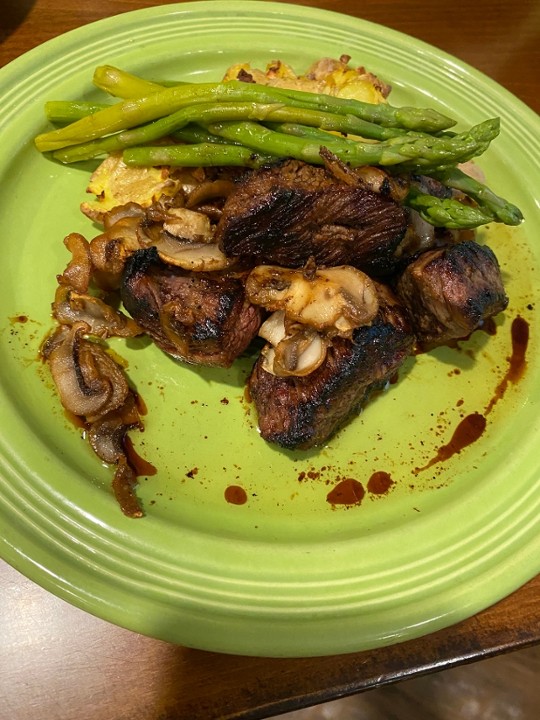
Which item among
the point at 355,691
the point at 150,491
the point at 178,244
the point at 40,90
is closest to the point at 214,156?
the point at 178,244

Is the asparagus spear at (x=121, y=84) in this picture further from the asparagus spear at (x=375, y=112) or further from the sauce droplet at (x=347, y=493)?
the sauce droplet at (x=347, y=493)

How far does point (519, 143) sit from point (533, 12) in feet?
7.53

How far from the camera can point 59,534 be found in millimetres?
1899

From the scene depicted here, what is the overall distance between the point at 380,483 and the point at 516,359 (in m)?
1.04

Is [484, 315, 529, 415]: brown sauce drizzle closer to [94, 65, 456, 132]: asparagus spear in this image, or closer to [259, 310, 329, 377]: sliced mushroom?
[259, 310, 329, 377]: sliced mushroom

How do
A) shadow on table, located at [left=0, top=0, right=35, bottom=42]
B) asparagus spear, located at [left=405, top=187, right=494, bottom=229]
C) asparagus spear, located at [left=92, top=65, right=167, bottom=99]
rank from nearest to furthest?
asparagus spear, located at [left=405, top=187, right=494, bottom=229], asparagus spear, located at [left=92, top=65, right=167, bottom=99], shadow on table, located at [left=0, top=0, right=35, bottom=42]

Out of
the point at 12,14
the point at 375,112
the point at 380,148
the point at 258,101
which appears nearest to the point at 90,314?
the point at 258,101

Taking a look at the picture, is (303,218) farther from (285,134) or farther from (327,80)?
(327,80)

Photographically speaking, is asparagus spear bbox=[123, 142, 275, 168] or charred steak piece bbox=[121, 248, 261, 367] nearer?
charred steak piece bbox=[121, 248, 261, 367]

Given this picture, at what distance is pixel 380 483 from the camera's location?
7.79ft

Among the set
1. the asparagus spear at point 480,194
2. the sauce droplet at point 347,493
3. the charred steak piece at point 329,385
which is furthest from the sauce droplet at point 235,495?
the asparagus spear at point 480,194

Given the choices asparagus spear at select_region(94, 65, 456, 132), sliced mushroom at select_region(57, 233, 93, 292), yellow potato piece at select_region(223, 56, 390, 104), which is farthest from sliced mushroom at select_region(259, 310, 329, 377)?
yellow potato piece at select_region(223, 56, 390, 104)

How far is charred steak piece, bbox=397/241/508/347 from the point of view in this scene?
7.82ft

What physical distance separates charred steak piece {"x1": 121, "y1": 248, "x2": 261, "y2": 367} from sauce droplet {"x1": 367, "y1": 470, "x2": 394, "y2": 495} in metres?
0.83
